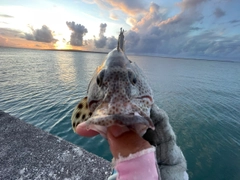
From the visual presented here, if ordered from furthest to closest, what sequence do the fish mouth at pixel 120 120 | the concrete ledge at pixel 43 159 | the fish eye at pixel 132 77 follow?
the concrete ledge at pixel 43 159
the fish eye at pixel 132 77
the fish mouth at pixel 120 120

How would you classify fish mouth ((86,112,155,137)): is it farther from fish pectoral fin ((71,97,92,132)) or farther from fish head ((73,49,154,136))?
fish pectoral fin ((71,97,92,132))

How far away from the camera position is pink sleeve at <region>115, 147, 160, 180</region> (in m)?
1.24

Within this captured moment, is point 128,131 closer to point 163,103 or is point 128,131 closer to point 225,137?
point 225,137

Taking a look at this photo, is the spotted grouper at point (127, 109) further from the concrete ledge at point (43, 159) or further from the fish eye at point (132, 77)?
the concrete ledge at point (43, 159)

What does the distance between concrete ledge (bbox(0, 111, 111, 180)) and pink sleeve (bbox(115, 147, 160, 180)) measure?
355 centimetres

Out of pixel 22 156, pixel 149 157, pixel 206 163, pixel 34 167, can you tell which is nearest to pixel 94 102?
pixel 149 157

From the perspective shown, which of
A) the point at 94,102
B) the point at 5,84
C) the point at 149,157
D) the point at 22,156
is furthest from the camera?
the point at 5,84

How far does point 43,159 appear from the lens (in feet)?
15.5

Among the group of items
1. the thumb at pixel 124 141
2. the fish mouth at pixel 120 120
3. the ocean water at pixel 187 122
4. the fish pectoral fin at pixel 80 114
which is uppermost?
the fish mouth at pixel 120 120

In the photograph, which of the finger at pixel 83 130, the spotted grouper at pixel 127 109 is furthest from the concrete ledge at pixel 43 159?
the finger at pixel 83 130

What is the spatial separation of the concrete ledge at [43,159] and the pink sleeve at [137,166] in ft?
11.6

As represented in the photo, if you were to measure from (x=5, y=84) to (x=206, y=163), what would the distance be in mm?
23332

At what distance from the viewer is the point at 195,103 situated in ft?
55.6

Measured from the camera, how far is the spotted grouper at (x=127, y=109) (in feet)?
4.29
